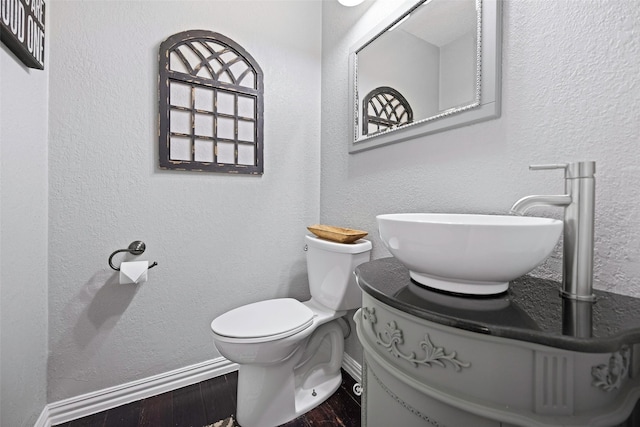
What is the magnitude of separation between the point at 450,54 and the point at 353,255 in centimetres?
95

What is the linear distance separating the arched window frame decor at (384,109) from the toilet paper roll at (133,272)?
1.31m

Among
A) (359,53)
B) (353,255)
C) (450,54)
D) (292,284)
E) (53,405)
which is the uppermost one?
(359,53)

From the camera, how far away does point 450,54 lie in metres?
1.05

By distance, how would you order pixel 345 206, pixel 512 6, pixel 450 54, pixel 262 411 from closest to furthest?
pixel 512 6 < pixel 450 54 < pixel 262 411 < pixel 345 206

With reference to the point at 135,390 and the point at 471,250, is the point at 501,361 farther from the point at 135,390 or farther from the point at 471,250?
the point at 135,390

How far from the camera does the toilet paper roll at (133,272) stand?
1246 millimetres

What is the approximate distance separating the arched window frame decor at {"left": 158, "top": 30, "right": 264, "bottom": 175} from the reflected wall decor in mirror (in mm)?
603

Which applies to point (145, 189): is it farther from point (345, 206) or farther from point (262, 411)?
point (262, 411)

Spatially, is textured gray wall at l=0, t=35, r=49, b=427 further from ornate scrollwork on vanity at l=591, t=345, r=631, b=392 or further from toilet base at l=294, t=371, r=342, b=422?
ornate scrollwork on vanity at l=591, t=345, r=631, b=392

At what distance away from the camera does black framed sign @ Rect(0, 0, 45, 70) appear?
2.63ft

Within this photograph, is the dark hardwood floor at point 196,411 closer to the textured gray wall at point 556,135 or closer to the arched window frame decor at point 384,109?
the textured gray wall at point 556,135

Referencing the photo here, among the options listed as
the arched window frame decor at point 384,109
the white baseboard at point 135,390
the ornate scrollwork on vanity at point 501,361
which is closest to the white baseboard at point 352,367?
the white baseboard at point 135,390

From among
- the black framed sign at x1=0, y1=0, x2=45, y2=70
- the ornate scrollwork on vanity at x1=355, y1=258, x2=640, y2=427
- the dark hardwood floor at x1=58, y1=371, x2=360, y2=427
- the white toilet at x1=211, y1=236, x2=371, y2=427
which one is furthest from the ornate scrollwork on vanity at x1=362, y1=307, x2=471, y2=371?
the black framed sign at x1=0, y1=0, x2=45, y2=70

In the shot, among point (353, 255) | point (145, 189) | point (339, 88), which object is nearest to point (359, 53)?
point (339, 88)
